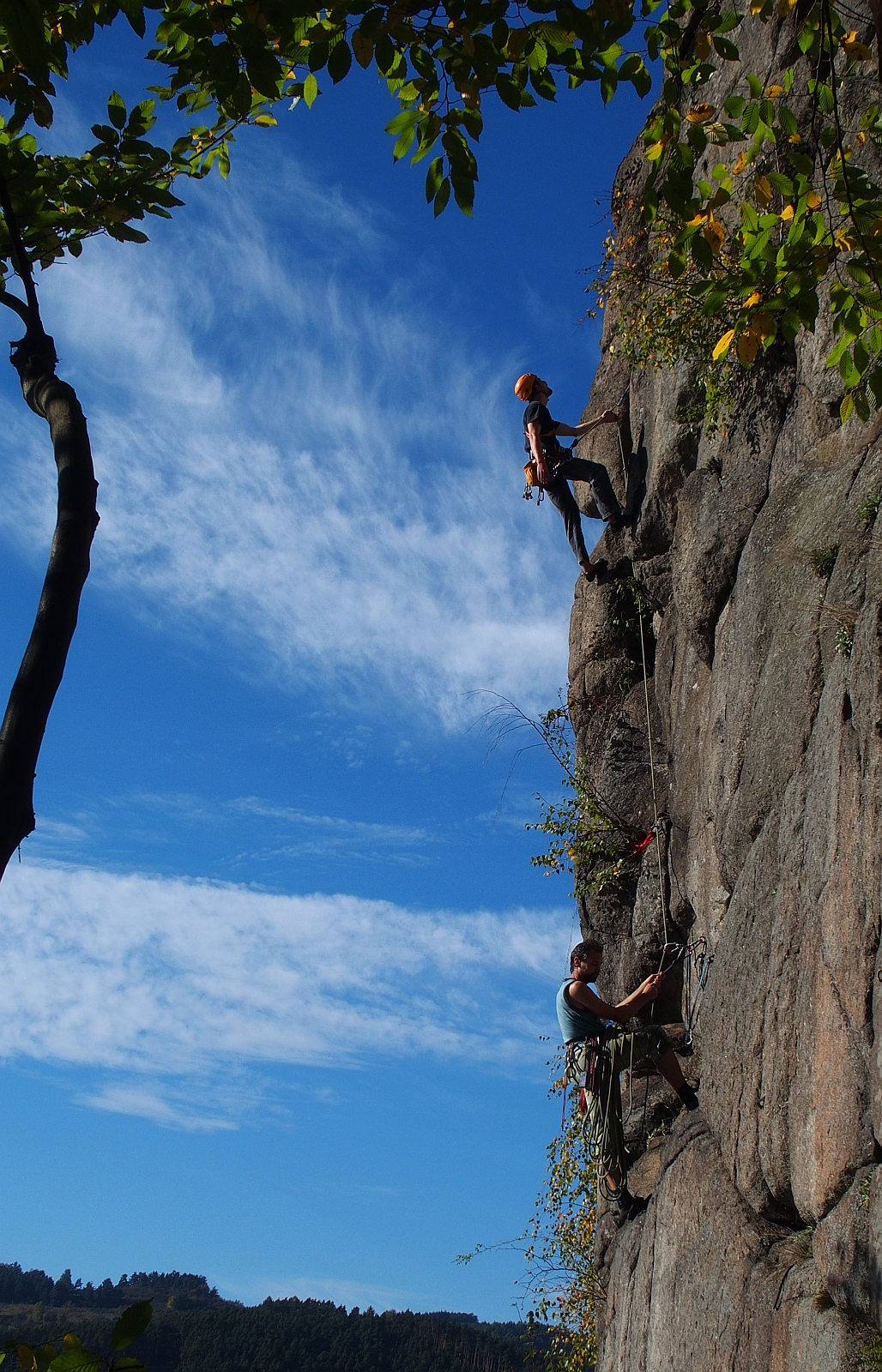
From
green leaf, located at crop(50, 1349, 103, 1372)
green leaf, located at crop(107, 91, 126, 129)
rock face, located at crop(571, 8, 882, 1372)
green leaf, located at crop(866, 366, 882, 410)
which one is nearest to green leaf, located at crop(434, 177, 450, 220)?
green leaf, located at crop(107, 91, 126, 129)

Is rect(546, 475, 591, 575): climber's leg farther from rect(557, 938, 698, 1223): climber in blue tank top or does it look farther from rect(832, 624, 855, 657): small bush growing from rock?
rect(832, 624, 855, 657): small bush growing from rock

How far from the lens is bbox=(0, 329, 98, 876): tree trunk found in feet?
10.8

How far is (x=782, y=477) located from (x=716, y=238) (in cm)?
312

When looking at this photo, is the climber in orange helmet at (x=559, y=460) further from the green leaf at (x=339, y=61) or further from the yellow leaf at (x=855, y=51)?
the green leaf at (x=339, y=61)

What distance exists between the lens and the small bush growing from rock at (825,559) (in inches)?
316

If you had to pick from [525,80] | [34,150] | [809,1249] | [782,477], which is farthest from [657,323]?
[809,1249]

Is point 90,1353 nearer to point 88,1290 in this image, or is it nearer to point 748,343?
point 748,343

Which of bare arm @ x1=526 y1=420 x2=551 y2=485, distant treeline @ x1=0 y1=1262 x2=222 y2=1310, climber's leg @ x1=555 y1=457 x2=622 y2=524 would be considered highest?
bare arm @ x1=526 y1=420 x2=551 y2=485

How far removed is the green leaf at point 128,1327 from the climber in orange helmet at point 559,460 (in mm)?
10792

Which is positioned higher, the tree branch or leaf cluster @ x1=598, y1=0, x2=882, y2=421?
leaf cluster @ x1=598, y1=0, x2=882, y2=421

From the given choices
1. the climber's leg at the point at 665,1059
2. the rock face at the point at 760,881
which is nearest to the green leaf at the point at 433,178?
the rock face at the point at 760,881

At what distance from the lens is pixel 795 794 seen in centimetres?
782

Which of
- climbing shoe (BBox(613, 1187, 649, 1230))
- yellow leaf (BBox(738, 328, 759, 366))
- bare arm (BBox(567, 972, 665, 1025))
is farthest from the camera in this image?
climbing shoe (BBox(613, 1187, 649, 1230))

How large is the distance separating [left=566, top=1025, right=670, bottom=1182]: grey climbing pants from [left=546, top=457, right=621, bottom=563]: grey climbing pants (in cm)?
580
